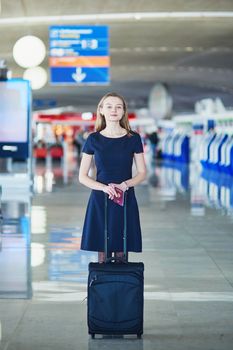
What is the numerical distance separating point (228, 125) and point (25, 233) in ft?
69.4

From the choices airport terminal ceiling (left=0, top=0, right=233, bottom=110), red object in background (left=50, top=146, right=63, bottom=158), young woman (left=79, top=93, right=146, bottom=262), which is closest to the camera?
young woman (left=79, top=93, right=146, bottom=262)

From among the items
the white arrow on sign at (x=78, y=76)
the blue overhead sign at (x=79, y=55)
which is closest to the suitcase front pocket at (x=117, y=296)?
the blue overhead sign at (x=79, y=55)

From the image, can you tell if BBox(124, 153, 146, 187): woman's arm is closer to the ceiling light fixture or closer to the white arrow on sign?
the ceiling light fixture

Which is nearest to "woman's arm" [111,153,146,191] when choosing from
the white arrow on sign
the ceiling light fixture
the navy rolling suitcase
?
the navy rolling suitcase

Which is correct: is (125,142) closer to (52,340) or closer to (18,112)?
(52,340)

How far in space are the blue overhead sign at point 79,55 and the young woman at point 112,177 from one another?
18.2 m

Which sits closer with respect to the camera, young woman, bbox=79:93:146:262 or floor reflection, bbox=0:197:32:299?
young woman, bbox=79:93:146:262

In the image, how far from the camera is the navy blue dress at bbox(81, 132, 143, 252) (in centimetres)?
693

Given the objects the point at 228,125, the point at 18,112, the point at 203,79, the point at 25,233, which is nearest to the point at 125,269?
the point at 25,233

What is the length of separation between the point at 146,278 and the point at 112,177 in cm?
234

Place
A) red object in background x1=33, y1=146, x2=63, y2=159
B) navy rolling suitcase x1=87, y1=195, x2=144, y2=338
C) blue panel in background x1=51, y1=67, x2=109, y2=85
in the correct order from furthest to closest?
Answer: 1. red object in background x1=33, y1=146, x2=63, y2=159
2. blue panel in background x1=51, y1=67, x2=109, y2=85
3. navy rolling suitcase x1=87, y1=195, x2=144, y2=338

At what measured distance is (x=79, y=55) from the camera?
85.7 ft

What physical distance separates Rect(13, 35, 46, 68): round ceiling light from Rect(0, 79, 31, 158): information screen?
1071 millimetres

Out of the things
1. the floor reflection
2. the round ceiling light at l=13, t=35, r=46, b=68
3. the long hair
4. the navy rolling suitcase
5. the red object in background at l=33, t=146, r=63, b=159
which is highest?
the round ceiling light at l=13, t=35, r=46, b=68
